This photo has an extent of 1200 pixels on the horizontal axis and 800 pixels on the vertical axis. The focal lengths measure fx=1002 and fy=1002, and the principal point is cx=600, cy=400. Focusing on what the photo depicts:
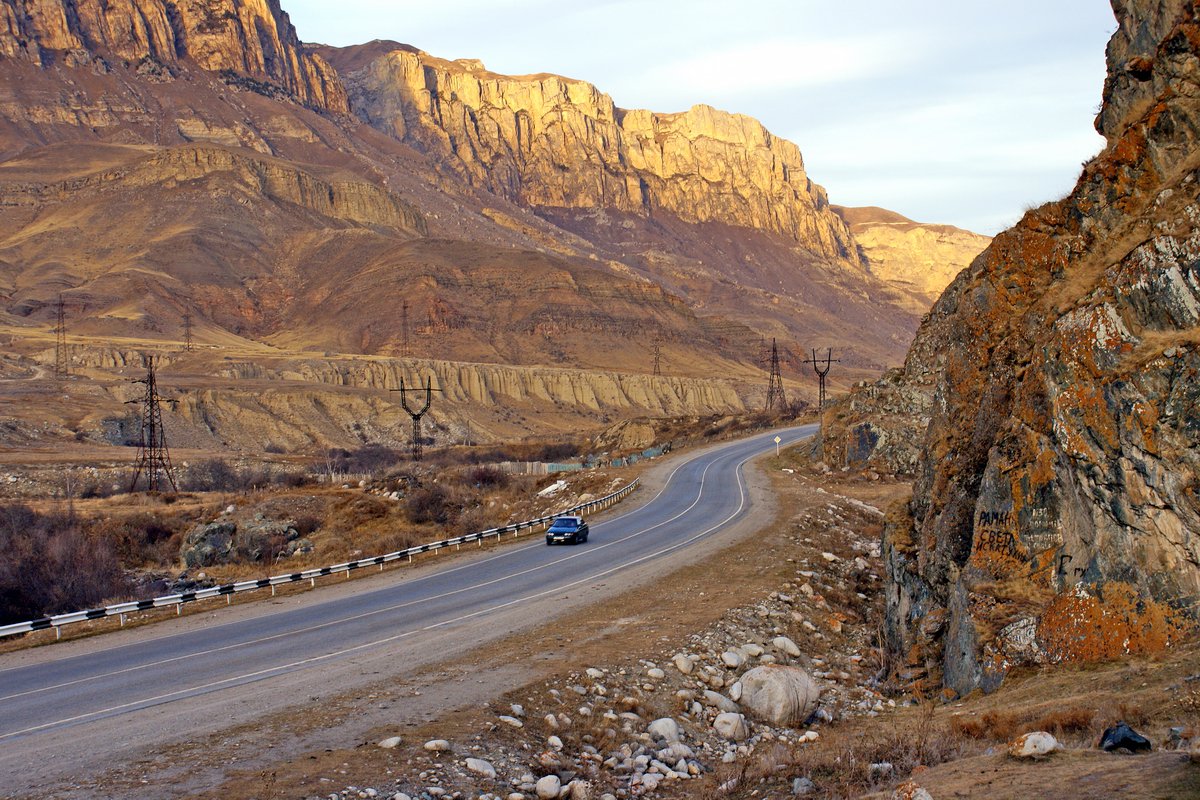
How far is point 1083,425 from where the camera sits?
12891 millimetres

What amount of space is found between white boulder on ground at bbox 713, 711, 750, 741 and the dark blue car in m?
17.0

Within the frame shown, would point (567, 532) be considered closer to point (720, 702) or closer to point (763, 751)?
point (720, 702)

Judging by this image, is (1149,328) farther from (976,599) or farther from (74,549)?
(74,549)

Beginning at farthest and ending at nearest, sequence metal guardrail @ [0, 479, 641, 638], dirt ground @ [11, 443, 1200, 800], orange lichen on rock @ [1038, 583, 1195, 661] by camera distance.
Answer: metal guardrail @ [0, 479, 641, 638] → orange lichen on rock @ [1038, 583, 1195, 661] → dirt ground @ [11, 443, 1200, 800]

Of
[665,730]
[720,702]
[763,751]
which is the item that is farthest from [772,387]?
[763,751]

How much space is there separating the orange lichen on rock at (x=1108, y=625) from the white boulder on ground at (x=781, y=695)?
3543 mm

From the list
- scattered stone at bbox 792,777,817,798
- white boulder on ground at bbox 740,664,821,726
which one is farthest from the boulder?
scattered stone at bbox 792,777,817,798

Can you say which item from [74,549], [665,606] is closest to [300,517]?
[74,549]

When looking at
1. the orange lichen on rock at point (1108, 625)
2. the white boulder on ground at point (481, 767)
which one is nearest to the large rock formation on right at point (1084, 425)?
the orange lichen on rock at point (1108, 625)

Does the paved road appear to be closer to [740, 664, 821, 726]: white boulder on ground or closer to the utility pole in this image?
[740, 664, 821, 726]: white boulder on ground

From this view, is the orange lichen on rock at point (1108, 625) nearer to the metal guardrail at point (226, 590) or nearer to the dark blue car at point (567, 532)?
the metal guardrail at point (226, 590)

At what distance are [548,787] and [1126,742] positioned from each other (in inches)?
239

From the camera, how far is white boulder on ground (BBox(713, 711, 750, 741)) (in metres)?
14.0

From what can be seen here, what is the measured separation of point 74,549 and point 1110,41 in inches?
1446
